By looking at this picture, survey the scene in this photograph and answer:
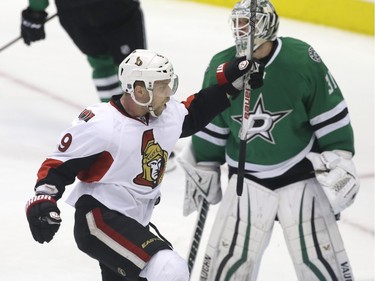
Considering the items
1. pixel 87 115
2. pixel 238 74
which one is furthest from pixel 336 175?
pixel 87 115

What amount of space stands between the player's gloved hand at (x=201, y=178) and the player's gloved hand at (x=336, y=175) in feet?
1.19

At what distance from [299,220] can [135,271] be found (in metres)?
0.68

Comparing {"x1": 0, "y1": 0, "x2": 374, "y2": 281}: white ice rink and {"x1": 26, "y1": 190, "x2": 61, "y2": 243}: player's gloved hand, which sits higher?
{"x1": 26, "y1": 190, "x2": 61, "y2": 243}: player's gloved hand

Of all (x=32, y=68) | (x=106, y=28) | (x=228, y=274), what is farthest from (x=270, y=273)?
(x=32, y=68)

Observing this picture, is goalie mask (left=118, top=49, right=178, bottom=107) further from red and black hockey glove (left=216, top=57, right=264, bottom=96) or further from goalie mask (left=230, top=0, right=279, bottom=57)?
goalie mask (left=230, top=0, right=279, bottom=57)

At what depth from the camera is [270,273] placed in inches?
176

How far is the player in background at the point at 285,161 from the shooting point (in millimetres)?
3744

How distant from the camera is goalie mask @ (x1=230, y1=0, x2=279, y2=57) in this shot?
3.71 metres

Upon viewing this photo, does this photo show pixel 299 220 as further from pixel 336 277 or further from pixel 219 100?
pixel 219 100

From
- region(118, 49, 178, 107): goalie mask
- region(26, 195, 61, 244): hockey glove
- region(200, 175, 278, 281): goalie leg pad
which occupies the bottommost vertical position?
region(200, 175, 278, 281): goalie leg pad

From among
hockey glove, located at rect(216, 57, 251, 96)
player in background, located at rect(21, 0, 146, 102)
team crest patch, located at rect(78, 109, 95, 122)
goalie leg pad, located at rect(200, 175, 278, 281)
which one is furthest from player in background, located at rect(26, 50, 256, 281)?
player in background, located at rect(21, 0, 146, 102)

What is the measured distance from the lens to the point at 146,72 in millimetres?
3385

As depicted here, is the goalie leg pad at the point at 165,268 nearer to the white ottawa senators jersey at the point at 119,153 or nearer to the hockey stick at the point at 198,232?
the white ottawa senators jersey at the point at 119,153

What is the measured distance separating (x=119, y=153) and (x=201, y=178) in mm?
705
